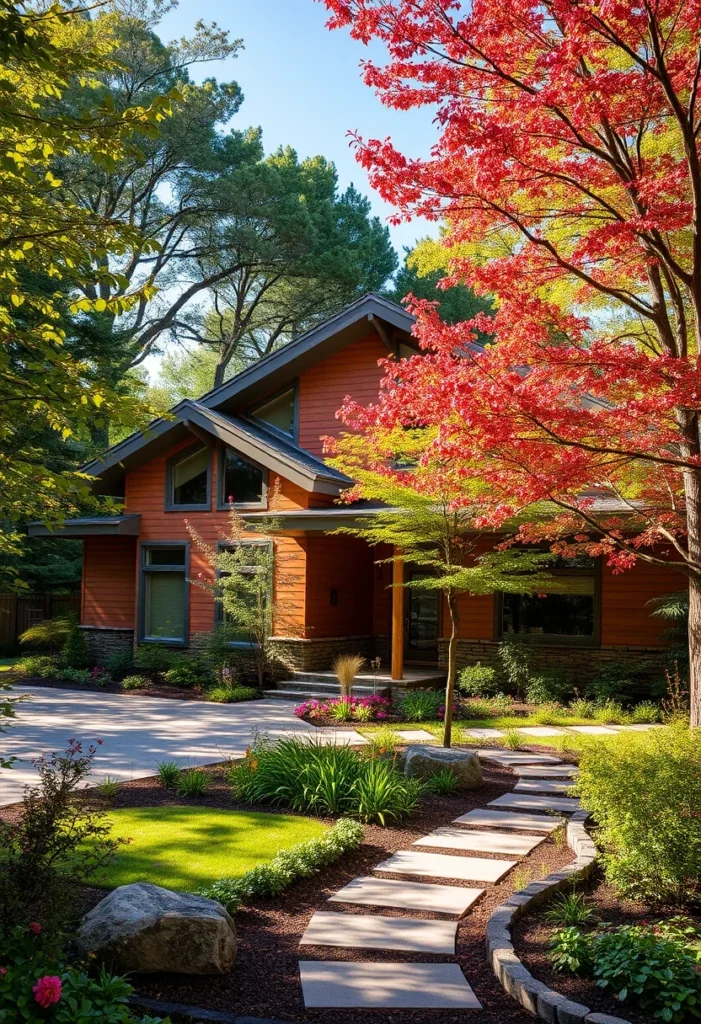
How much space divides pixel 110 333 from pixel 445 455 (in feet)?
60.9

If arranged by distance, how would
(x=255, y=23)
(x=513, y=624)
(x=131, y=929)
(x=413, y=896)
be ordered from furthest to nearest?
1. (x=513, y=624)
2. (x=255, y=23)
3. (x=413, y=896)
4. (x=131, y=929)

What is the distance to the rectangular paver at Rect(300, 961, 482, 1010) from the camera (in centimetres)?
394

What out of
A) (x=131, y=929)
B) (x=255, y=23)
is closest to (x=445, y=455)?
(x=131, y=929)

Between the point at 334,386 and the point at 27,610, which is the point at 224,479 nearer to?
the point at 334,386

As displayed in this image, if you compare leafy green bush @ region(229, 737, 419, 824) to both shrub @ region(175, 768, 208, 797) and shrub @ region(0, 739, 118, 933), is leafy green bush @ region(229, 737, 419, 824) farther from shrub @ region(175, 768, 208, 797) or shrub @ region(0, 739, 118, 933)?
shrub @ region(0, 739, 118, 933)

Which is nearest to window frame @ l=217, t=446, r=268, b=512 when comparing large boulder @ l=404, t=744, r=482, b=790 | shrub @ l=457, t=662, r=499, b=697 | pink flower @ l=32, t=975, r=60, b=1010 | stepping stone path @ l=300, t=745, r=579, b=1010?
shrub @ l=457, t=662, r=499, b=697

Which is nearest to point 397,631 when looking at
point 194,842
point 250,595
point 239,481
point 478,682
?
point 478,682

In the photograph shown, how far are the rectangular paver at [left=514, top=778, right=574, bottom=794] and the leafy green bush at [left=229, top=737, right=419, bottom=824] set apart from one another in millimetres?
1240

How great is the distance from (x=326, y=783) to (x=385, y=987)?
337 cm

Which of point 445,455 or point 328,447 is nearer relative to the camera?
point 445,455

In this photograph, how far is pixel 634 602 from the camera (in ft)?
47.7

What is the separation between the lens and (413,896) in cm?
549

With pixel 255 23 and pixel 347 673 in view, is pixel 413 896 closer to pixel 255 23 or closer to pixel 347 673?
pixel 347 673

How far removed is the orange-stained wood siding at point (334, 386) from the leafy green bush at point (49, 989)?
45.1 ft
